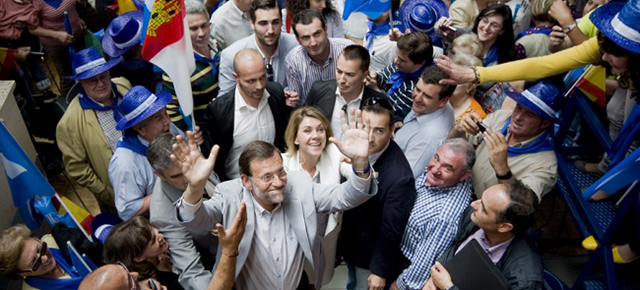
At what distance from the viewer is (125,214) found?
3430 mm

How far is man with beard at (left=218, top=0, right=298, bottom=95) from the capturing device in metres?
4.29

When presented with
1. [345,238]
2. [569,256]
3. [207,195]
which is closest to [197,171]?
[207,195]

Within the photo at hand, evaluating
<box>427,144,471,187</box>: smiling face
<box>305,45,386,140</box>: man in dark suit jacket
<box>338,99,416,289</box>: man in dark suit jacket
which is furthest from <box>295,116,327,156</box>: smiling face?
<box>427,144,471,187</box>: smiling face

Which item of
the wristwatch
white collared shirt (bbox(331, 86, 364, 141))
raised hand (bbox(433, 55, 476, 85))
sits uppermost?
raised hand (bbox(433, 55, 476, 85))

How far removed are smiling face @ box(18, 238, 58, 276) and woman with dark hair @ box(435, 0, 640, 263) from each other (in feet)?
8.53

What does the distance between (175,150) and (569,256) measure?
136 inches

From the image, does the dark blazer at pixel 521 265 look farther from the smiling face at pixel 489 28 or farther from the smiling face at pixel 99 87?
the smiling face at pixel 99 87

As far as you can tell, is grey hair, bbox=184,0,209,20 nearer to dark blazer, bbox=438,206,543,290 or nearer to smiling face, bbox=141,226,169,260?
smiling face, bbox=141,226,169,260

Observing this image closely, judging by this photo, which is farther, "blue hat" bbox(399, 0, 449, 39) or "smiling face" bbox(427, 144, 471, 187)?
"blue hat" bbox(399, 0, 449, 39)

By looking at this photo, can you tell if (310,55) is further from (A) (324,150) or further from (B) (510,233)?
(B) (510,233)

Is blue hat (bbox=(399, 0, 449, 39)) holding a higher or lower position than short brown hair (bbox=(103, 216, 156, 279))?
higher

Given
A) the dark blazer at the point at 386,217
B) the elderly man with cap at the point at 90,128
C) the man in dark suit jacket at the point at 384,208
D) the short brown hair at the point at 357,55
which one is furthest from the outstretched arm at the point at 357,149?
the elderly man with cap at the point at 90,128

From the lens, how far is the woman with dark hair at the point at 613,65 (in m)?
2.82

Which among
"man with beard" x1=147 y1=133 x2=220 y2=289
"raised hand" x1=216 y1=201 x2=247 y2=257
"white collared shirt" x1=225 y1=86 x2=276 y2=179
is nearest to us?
"raised hand" x1=216 y1=201 x2=247 y2=257
